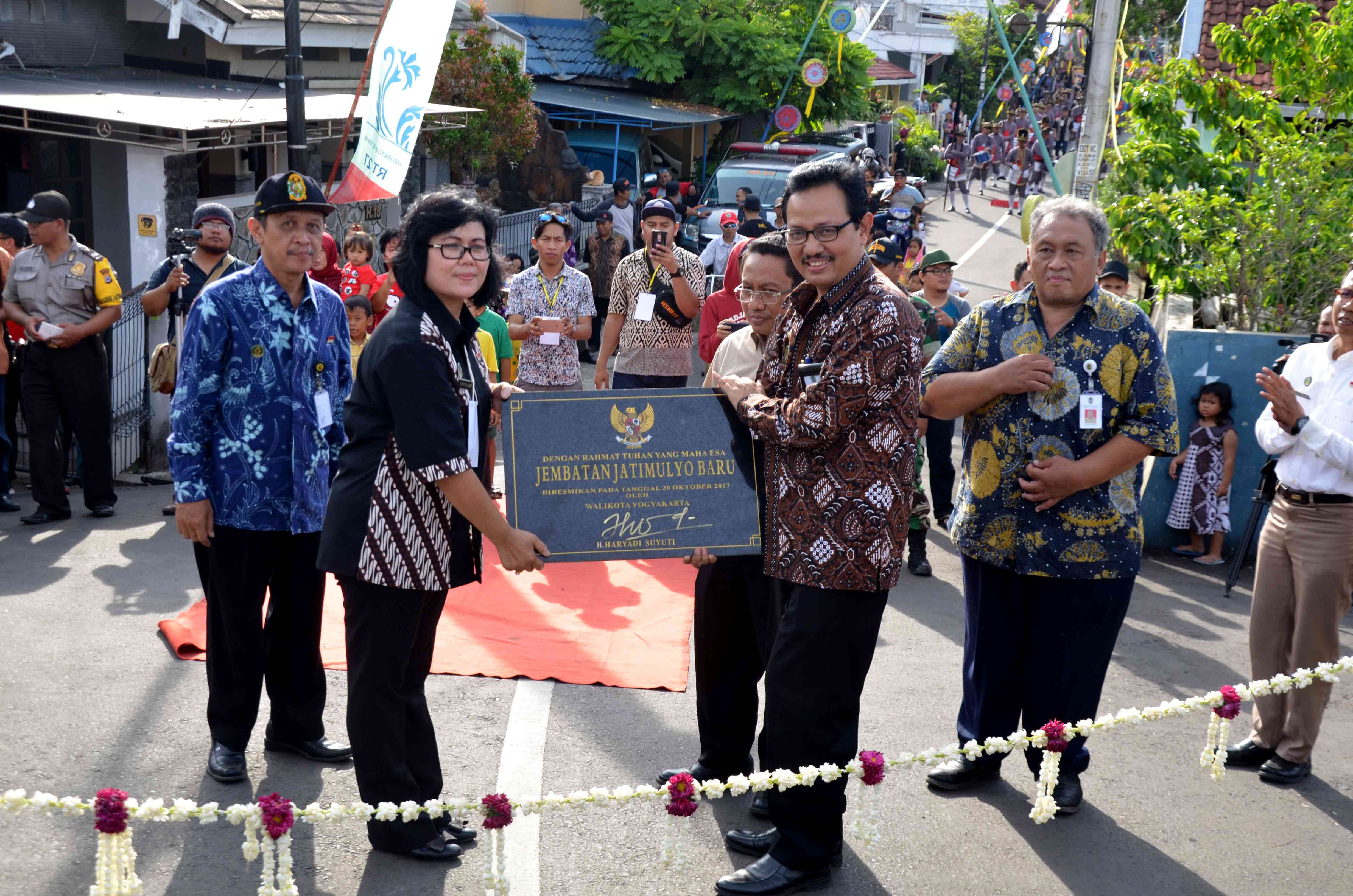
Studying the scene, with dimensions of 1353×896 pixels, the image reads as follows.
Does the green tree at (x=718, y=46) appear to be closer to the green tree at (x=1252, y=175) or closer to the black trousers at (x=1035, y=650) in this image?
the green tree at (x=1252, y=175)

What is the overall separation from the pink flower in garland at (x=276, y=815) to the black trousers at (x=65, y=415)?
16.9ft

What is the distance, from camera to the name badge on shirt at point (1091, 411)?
4.10 meters

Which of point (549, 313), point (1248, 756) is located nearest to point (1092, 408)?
point (1248, 756)

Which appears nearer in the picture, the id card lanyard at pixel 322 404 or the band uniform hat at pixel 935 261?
the id card lanyard at pixel 322 404

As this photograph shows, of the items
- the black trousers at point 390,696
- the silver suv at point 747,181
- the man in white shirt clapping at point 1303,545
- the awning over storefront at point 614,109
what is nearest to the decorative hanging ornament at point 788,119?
the awning over storefront at point 614,109

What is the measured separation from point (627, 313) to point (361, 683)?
436cm

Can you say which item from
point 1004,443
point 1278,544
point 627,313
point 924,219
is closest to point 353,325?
point 627,313

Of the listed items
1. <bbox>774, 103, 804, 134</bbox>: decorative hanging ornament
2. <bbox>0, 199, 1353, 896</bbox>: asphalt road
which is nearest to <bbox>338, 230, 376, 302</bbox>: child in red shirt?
<bbox>0, 199, 1353, 896</bbox>: asphalt road

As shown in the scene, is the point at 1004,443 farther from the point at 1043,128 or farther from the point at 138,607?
the point at 1043,128

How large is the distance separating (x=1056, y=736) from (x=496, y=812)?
1717 mm

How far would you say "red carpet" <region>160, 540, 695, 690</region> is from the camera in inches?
218

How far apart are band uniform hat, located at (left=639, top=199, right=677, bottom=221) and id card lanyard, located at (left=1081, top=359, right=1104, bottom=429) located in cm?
374

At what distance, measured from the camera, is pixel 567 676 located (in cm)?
547

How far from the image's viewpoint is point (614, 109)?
76.5ft
